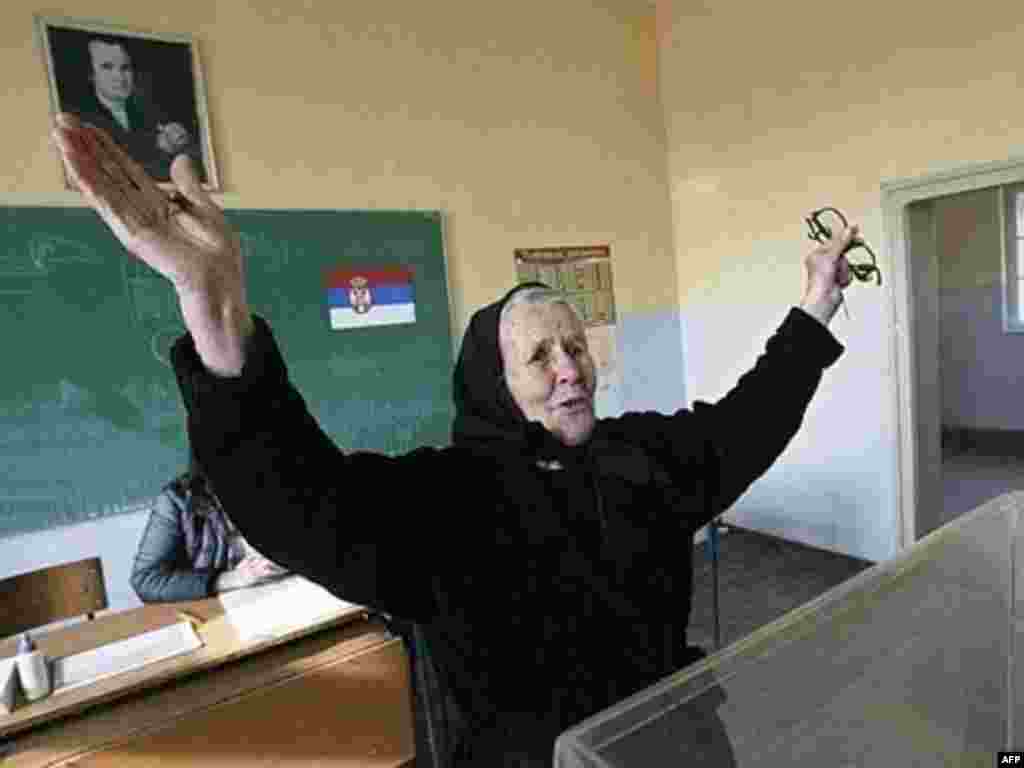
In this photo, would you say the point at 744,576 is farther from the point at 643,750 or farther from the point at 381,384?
the point at 643,750

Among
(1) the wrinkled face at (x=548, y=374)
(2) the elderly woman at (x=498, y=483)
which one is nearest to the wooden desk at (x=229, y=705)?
(2) the elderly woman at (x=498, y=483)

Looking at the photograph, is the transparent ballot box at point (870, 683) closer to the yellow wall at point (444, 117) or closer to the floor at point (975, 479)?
the yellow wall at point (444, 117)

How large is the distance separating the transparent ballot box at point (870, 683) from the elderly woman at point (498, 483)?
102 millimetres

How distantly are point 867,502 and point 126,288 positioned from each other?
11.8 feet

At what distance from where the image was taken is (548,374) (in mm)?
913

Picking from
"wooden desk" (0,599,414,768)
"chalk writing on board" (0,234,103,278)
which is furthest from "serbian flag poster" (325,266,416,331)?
"wooden desk" (0,599,414,768)

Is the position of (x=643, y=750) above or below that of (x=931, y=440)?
above

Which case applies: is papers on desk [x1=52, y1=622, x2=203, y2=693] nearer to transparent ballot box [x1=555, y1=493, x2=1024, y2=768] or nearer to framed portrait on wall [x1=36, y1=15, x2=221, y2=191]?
transparent ballot box [x1=555, y1=493, x2=1024, y2=768]

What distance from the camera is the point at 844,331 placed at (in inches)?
131

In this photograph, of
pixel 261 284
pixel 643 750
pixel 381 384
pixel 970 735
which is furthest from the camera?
pixel 381 384

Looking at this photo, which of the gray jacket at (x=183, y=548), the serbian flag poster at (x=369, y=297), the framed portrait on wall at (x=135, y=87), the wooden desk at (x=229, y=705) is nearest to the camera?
the wooden desk at (x=229, y=705)

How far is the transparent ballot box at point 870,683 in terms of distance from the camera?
2.06ft

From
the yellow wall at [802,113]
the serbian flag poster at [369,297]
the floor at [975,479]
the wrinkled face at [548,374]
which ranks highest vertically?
the yellow wall at [802,113]

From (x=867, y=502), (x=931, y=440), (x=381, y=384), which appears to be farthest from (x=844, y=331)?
(x=381, y=384)
